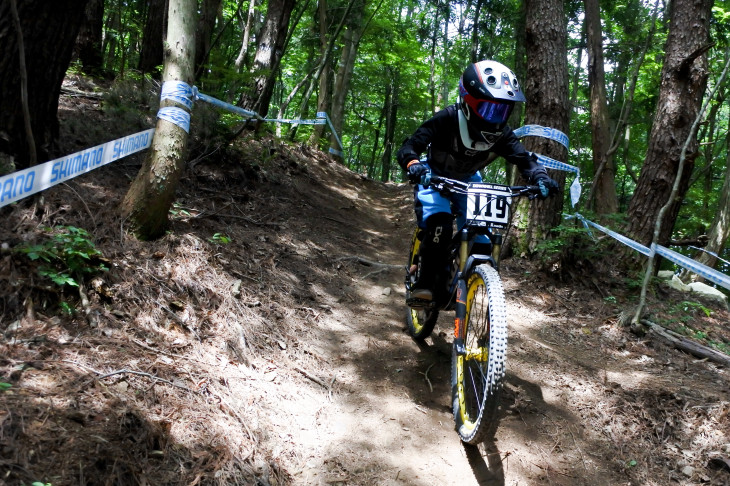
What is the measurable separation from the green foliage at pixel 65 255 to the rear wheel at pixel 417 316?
8.29 ft

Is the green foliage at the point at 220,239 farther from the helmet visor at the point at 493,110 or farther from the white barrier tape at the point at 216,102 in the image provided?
the helmet visor at the point at 493,110

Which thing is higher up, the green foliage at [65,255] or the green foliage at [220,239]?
the green foliage at [65,255]

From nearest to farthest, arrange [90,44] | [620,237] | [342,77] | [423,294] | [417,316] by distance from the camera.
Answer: [423,294], [417,316], [620,237], [90,44], [342,77]

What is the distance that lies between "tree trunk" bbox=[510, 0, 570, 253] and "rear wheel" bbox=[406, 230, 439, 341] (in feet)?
9.38

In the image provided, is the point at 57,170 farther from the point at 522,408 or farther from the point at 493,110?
the point at 522,408

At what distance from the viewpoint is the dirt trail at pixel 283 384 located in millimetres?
2443

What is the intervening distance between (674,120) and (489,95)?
14.6 feet

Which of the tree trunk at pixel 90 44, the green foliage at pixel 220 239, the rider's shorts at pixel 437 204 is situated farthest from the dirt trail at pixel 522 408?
the tree trunk at pixel 90 44

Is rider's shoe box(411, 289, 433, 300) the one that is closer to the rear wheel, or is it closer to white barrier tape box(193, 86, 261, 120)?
the rear wheel

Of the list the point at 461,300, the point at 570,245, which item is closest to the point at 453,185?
the point at 461,300

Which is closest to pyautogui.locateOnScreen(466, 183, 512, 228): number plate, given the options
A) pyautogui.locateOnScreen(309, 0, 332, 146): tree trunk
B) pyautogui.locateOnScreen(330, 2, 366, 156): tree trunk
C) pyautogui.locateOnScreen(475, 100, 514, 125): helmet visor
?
pyautogui.locateOnScreen(475, 100, 514, 125): helmet visor

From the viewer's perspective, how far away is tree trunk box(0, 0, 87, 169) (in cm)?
382

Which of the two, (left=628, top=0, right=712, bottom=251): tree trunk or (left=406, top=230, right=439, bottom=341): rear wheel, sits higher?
(left=628, top=0, right=712, bottom=251): tree trunk

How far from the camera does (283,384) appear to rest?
3.62m
